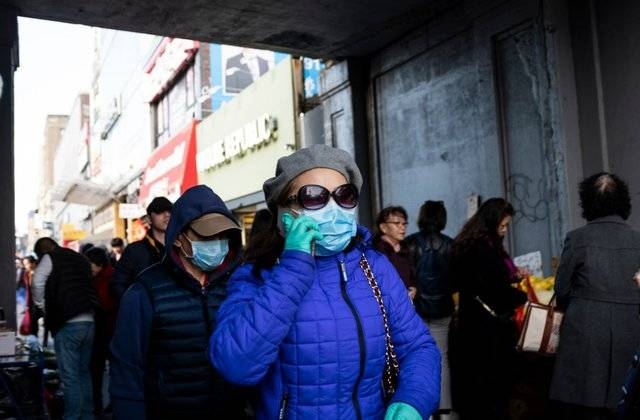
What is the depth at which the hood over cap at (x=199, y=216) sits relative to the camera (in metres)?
3.12

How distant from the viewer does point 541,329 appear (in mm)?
4809

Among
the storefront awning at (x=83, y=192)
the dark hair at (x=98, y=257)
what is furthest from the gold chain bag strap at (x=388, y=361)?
the storefront awning at (x=83, y=192)

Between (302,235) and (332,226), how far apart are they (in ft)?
0.43

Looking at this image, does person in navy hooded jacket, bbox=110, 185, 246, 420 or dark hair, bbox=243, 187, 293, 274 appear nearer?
dark hair, bbox=243, 187, 293, 274

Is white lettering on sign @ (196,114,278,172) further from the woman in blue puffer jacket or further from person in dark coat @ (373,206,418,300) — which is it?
the woman in blue puffer jacket

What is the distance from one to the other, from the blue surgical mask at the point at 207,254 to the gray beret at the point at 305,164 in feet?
3.06

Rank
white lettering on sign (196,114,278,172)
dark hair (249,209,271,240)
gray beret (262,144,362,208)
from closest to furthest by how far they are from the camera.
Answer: gray beret (262,144,362,208), dark hair (249,209,271,240), white lettering on sign (196,114,278,172)

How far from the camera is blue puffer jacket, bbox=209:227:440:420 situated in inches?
77.7

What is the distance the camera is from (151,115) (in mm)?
29688

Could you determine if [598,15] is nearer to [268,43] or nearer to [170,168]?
[268,43]

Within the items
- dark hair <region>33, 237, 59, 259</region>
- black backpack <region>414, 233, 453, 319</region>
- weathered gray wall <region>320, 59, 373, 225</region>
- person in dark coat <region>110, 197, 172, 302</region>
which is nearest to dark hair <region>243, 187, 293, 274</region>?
person in dark coat <region>110, 197, 172, 302</region>

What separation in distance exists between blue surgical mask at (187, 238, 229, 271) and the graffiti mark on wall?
182 inches

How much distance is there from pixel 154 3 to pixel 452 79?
379 cm

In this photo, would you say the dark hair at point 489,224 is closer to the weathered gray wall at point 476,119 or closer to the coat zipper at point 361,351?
the weathered gray wall at point 476,119
